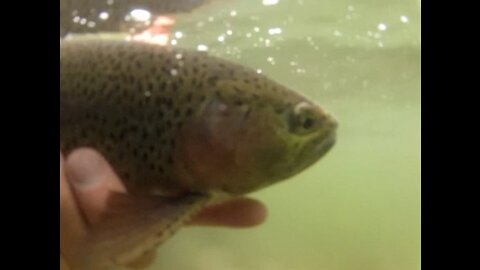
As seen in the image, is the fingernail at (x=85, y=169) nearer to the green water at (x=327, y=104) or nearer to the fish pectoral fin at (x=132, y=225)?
the fish pectoral fin at (x=132, y=225)

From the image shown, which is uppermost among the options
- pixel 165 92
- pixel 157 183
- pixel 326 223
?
pixel 165 92

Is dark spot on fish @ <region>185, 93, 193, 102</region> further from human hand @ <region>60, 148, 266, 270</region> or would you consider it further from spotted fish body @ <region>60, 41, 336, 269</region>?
human hand @ <region>60, 148, 266, 270</region>

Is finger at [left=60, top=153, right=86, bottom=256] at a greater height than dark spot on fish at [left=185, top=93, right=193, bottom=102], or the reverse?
dark spot on fish at [left=185, top=93, right=193, bottom=102]

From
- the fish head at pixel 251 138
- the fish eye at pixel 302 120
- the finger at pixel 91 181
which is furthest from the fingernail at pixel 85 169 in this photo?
the fish eye at pixel 302 120

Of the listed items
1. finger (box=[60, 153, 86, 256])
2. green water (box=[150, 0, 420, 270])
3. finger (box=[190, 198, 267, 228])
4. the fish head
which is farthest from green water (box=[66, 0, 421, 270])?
finger (box=[60, 153, 86, 256])

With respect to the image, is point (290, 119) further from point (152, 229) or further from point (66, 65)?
point (66, 65)

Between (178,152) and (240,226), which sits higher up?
(178,152)
